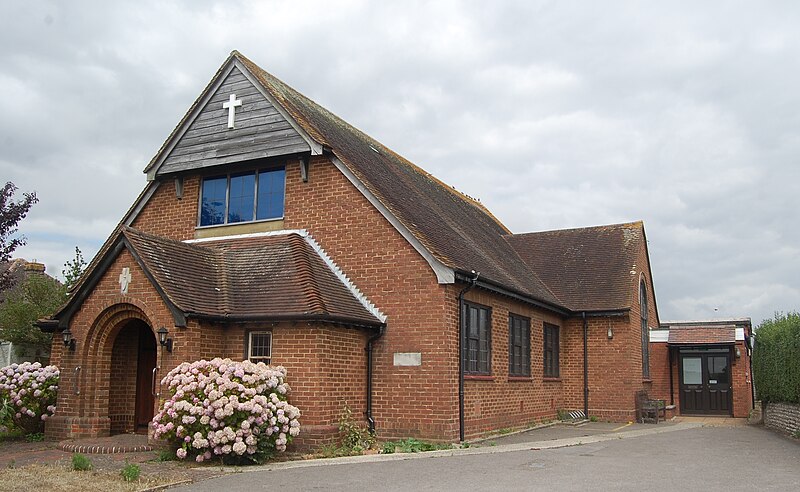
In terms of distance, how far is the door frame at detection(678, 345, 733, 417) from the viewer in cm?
2830

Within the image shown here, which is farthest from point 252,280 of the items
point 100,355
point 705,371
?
point 705,371

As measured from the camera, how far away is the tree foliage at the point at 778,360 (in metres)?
19.0

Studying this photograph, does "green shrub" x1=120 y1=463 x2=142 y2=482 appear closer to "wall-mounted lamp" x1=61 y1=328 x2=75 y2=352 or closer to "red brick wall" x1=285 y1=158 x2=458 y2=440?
"red brick wall" x1=285 y1=158 x2=458 y2=440

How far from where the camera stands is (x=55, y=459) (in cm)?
1340

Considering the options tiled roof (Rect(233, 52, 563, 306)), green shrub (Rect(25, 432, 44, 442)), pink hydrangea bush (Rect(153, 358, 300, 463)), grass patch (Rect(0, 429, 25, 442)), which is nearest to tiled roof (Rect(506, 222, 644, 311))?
tiled roof (Rect(233, 52, 563, 306))

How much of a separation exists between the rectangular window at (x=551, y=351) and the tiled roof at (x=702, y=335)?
6.69 metres

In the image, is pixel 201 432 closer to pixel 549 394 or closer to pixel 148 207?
pixel 148 207

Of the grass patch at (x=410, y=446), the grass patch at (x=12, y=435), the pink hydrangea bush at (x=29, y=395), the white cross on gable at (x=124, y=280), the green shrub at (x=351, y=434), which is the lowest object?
the grass patch at (x=12, y=435)

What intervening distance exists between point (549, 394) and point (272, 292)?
10464 mm

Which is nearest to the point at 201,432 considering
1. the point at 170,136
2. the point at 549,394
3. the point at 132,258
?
the point at 132,258

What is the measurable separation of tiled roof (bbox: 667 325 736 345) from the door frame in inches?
20.6

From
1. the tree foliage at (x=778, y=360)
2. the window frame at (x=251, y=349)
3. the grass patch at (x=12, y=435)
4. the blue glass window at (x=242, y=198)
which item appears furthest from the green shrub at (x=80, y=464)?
the tree foliage at (x=778, y=360)

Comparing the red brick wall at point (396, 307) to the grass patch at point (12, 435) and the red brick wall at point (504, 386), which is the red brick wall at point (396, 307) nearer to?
the red brick wall at point (504, 386)

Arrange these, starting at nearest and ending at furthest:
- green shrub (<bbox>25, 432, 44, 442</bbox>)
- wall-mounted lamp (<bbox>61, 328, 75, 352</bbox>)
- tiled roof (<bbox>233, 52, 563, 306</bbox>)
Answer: wall-mounted lamp (<bbox>61, 328, 75, 352</bbox>) → green shrub (<bbox>25, 432, 44, 442</bbox>) → tiled roof (<bbox>233, 52, 563, 306</bbox>)
